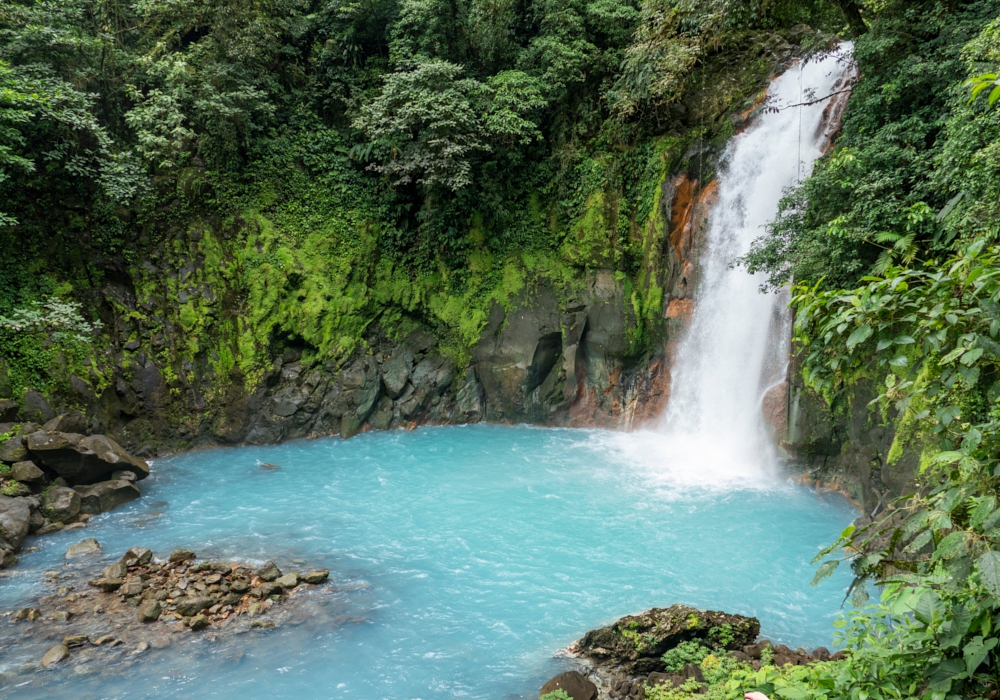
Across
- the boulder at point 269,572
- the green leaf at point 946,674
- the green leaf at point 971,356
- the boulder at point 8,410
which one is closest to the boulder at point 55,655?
the boulder at point 269,572

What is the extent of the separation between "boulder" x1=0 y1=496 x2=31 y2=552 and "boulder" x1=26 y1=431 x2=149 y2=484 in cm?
81

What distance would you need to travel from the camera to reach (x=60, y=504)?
9461 mm

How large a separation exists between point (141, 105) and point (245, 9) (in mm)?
3432

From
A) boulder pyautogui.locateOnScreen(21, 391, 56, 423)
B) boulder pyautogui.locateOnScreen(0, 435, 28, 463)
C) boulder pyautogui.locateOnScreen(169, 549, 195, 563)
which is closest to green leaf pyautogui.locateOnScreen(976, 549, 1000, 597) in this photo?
boulder pyautogui.locateOnScreen(169, 549, 195, 563)

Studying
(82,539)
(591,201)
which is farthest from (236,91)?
(82,539)

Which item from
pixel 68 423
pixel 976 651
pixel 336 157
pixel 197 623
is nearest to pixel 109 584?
pixel 197 623

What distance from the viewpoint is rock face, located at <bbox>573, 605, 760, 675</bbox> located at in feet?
20.3

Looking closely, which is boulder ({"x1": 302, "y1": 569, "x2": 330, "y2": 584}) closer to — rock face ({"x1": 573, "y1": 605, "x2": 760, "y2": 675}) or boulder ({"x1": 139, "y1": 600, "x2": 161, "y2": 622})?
boulder ({"x1": 139, "y1": 600, "x2": 161, "y2": 622})

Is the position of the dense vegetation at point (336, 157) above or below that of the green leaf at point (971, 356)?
above

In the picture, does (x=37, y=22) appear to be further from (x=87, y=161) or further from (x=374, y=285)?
(x=374, y=285)

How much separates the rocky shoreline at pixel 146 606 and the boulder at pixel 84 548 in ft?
0.30

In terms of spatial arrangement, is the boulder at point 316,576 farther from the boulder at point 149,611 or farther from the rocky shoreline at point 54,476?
the rocky shoreline at point 54,476

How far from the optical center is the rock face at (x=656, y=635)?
6.20 metres

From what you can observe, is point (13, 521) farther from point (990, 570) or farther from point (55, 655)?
point (990, 570)
